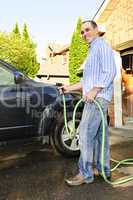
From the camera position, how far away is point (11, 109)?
247 inches

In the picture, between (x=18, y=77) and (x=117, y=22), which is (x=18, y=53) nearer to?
(x=117, y=22)

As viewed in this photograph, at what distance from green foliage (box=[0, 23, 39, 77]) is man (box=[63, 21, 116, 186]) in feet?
89.2

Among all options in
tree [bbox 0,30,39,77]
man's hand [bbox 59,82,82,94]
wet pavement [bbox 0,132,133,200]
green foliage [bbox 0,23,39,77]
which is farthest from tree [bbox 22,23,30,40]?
man's hand [bbox 59,82,82,94]

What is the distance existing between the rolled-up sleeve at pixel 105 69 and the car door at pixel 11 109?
2021 mm

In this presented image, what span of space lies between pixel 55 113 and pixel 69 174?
138cm

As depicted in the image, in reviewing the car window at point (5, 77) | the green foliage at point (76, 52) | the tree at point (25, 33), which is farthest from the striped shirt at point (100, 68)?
the tree at point (25, 33)

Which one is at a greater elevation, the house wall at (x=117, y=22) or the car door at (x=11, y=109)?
the house wall at (x=117, y=22)

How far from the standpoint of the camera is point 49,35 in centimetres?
4791

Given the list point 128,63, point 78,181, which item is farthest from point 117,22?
point 78,181

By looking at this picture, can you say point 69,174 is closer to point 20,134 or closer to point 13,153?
point 20,134

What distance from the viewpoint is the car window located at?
634 centimetres

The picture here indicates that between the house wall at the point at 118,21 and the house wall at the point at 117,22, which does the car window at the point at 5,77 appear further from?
the house wall at the point at 118,21

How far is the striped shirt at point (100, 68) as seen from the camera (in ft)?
15.4

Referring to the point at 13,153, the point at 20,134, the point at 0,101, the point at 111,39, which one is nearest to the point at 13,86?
the point at 0,101
